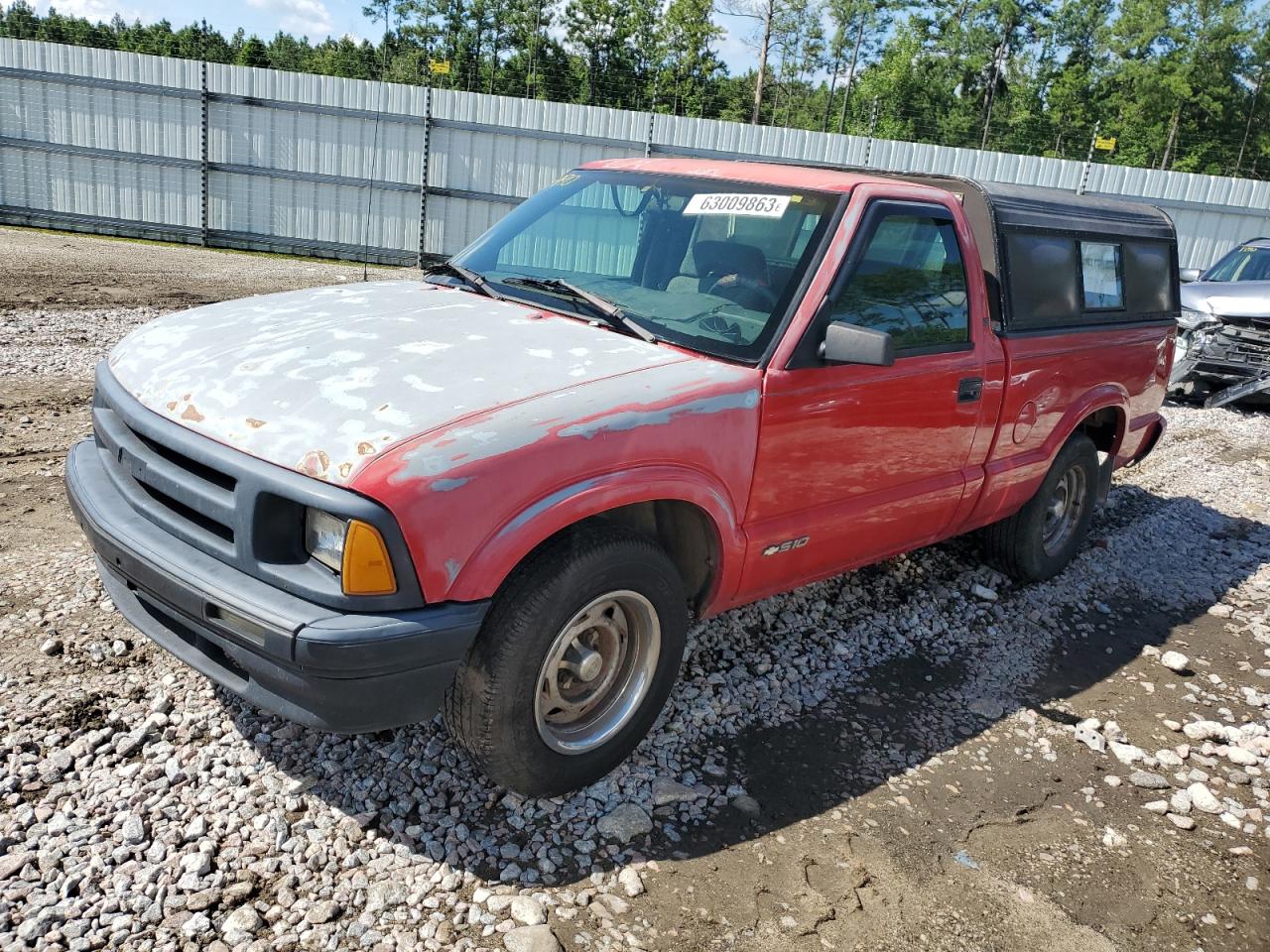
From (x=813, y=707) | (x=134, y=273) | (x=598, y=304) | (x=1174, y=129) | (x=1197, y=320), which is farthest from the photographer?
(x=1174, y=129)

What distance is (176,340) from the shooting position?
3.29 meters

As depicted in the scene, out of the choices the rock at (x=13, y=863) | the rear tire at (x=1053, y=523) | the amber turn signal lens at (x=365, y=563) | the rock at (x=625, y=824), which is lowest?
the rock at (x=625, y=824)

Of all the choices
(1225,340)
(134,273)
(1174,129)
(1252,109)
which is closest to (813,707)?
(1225,340)

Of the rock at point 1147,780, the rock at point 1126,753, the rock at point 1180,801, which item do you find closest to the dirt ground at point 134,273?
the rock at point 1126,753

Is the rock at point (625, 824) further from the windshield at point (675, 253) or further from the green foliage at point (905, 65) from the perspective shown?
the green foliage at point (905, 65)

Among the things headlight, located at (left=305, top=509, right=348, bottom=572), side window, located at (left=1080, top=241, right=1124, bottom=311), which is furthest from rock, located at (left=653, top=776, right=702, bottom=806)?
side window, located at (left=1080, top=241, right=1124, bottom=311)

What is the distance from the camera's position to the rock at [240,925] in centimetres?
243

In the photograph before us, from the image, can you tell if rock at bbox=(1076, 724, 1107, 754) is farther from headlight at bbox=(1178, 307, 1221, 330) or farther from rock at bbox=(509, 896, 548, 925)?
headlight at bbox=(1178, 307, 1221, 330)

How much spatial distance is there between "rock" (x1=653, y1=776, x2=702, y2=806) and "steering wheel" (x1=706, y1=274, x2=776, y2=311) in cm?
168

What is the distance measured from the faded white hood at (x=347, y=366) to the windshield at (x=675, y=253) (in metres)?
0.23

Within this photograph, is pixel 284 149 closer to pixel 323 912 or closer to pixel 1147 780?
pixel 323 912

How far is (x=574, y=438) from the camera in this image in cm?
273

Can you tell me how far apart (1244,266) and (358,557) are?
1206 centimetres

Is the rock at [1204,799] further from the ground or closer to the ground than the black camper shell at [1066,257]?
Result: closer to the ground
